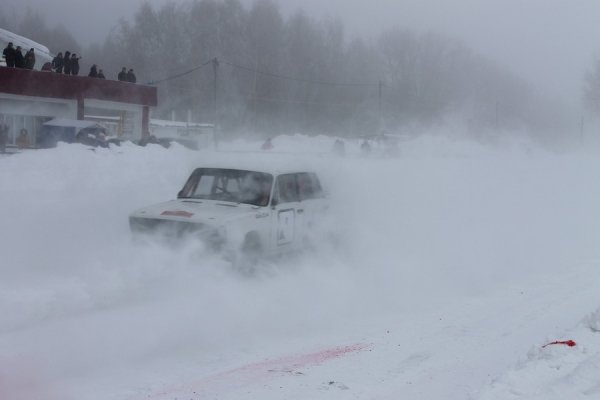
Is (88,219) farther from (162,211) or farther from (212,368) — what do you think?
(212,368)

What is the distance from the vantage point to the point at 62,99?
28.6 m

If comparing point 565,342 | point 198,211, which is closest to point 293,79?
point 198,211

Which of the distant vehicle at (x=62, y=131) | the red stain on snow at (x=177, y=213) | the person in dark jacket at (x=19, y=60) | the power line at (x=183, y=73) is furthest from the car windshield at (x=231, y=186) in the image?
the power line at (x=183, y=73)

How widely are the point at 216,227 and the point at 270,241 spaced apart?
3.81 ft

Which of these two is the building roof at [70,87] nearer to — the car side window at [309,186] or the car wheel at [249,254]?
the car side window at [309,186]

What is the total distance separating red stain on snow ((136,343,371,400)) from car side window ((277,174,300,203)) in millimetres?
3511

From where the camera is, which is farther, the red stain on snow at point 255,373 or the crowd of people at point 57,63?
the crowd of people at point 57,63

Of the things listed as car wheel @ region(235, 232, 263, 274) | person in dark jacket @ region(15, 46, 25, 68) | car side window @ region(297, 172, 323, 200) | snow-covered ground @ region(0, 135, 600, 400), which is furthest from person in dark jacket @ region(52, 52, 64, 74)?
car wheel @ region(235, 232, 263, 274)

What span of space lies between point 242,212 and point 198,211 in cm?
54

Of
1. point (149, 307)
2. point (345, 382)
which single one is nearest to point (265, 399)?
point (345, 382)

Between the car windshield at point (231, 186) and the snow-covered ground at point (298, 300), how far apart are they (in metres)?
0.58

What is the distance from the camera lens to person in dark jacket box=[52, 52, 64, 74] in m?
26.2

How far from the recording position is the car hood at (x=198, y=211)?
865cm

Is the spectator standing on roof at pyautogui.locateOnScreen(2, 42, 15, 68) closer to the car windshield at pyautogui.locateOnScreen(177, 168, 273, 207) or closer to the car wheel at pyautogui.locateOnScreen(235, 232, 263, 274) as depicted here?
the car windshield at pyautogui.locateOnScreen(177, 168, 273, 207)
